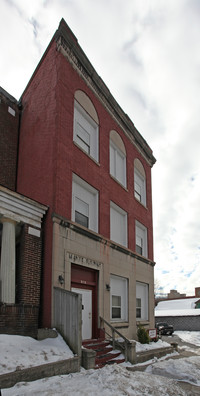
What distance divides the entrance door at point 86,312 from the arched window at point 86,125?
6158 millimetres

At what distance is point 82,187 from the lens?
15188mm

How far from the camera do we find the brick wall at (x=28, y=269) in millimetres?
11039

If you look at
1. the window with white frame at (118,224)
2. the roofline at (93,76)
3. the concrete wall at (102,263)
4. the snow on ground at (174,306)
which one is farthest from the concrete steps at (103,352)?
the snow on ground at (174,306)

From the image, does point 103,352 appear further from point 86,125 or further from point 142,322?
point 86,125

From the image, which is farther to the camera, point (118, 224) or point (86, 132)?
point (118, 224)

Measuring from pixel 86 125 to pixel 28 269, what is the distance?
25.9 ft

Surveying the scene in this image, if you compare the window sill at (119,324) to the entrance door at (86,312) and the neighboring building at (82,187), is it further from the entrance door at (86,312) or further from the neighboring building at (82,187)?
the entrance door at (86,312)

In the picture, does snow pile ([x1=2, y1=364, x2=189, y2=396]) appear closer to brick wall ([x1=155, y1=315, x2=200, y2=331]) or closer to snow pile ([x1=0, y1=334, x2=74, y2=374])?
snow pile ([x1=0, y1=334, x2=74, y2=374])

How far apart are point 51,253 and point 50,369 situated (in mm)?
4179

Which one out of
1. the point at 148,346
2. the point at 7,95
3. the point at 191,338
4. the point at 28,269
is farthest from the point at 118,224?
the point at 191,338

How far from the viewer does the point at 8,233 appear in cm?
1085

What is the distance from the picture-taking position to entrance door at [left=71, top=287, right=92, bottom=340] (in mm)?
13398

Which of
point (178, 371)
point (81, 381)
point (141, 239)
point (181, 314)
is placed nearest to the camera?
point (81, 381)

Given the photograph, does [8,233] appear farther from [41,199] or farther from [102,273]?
[102,273]
